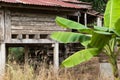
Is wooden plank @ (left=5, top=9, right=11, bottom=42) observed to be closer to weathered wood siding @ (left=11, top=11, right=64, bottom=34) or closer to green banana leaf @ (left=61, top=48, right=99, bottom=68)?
weathered wood siding @ (left=11, top=11, right=64, bottom=34)

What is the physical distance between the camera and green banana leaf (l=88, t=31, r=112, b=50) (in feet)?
26.7

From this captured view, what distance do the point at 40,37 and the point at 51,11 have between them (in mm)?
1295

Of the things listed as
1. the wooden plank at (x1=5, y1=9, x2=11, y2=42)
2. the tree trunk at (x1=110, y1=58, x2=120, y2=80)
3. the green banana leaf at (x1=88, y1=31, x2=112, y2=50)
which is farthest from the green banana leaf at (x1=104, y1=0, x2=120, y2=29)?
the wooden plank at (x1=5, y1=9, x2=11, y2=42)

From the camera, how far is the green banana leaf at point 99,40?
26.7 ft

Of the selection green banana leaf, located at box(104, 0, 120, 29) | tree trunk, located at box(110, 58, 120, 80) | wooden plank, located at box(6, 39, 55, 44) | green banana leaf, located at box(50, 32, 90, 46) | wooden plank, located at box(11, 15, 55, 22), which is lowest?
wooden plank, located at box(6, 39, 55, 44)

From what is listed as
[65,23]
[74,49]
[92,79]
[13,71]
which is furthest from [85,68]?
[65,23]

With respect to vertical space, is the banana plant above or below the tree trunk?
above

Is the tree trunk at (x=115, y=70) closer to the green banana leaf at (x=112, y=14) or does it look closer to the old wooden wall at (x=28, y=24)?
the green banana leaf at (x=112, y=14)

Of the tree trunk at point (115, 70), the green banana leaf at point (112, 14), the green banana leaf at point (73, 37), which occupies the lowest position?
the tree trunk at point (115, 70)

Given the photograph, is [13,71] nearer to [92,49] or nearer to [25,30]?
[92,49]

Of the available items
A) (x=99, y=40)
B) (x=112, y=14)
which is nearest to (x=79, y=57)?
(x=99, y=40)

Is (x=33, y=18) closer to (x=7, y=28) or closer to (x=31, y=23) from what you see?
(x=31, y=23)

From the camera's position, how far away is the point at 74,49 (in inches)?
757

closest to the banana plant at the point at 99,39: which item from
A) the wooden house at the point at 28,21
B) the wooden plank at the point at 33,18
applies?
the wooden house at the point at 28,21
